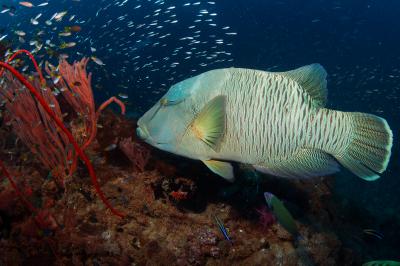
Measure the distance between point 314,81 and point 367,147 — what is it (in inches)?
29.9

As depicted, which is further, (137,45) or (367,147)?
(137,45)

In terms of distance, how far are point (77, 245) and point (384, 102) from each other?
113 feet

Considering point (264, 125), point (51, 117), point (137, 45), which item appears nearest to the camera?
point (264, 125)

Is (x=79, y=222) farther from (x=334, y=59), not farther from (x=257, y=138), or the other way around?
(x=334, y=59)

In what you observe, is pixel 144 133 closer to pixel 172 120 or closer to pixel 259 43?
pixel 172 120

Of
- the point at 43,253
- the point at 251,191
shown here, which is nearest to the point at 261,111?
the point at 251,191

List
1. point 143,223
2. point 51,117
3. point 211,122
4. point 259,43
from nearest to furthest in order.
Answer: point 211,122 → point 143,223 → point 51,117 → point 259,43

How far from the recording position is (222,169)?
2611 millimetres

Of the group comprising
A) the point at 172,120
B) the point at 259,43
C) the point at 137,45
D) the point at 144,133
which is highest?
the point at 172,120

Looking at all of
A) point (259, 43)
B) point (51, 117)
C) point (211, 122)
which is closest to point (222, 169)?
point (211, 122)

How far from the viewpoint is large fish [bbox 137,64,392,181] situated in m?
2.45

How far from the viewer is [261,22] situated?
1284 inches

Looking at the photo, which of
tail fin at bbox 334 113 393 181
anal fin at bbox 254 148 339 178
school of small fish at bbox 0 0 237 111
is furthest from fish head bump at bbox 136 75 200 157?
school of small fish at bbox 0 0 237 111

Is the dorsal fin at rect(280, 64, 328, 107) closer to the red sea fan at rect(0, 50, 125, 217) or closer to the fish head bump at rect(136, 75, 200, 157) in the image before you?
the fish head bump at rect(136, 75, 200, 157)
